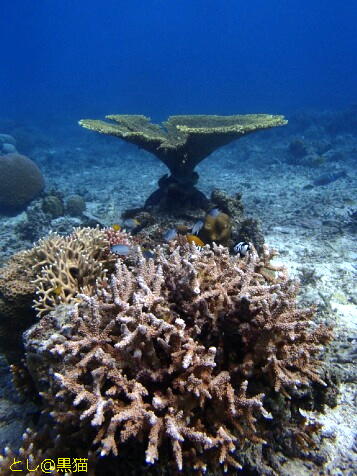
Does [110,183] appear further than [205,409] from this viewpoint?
Yes

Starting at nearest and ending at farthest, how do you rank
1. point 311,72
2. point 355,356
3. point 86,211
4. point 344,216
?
point 355,356 → point 344,216 → point 86,211 → point 311,72

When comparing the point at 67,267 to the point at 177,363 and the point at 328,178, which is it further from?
the point at 328,178

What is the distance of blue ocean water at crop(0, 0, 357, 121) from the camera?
294ft

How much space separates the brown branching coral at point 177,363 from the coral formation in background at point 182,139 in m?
4.31

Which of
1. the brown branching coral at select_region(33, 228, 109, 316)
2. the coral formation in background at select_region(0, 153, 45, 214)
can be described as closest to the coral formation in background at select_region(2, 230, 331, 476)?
the brown branching coral at select_region(33, 228, 109, 316)

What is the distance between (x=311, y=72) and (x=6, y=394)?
136 metres

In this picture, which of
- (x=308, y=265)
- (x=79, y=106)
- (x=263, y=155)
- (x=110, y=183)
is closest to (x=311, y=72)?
(x=79, y=106)

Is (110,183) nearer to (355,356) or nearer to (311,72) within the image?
(355,356)

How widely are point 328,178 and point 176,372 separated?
14.3 metres

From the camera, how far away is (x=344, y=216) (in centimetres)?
907

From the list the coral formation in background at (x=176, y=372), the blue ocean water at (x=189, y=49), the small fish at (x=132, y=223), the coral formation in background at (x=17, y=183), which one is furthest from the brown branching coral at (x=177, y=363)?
the blue ocean water at (x=189, y=49)

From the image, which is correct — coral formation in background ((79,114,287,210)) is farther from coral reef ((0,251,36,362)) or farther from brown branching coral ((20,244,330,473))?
brown branching coral ((20,244,330,473))

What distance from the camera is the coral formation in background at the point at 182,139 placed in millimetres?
6448

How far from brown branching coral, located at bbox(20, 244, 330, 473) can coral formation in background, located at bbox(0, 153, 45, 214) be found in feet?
34.2
